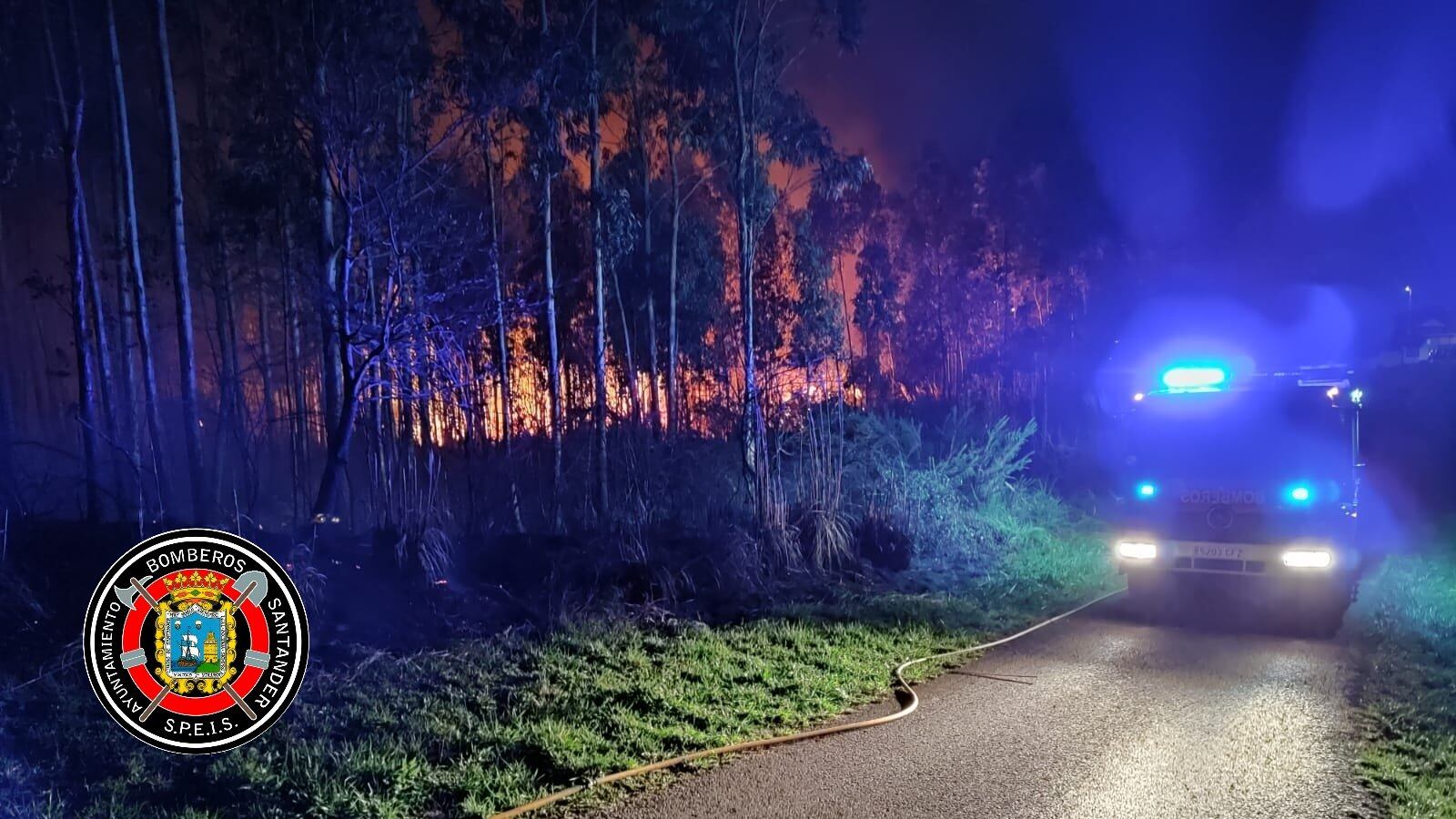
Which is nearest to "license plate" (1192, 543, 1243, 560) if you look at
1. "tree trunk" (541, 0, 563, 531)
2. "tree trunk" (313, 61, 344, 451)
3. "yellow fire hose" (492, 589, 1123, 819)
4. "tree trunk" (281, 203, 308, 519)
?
"yellow fire hose" (492, 589, 1123, 819)

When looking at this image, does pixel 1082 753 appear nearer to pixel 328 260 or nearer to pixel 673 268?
pixel 328 260

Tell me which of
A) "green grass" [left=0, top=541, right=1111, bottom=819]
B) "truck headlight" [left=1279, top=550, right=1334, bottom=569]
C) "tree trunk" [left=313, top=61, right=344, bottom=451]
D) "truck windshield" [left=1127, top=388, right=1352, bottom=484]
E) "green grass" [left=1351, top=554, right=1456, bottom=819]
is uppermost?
"tree trunk" [left=313, top=61, right=344, bottom=451]

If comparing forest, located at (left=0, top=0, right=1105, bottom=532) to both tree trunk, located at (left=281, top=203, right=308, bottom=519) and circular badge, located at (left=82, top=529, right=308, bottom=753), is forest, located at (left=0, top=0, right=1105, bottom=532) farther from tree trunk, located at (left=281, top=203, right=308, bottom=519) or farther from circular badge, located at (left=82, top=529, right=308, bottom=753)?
circular badge, located at (left=82, top=529, right=308, bottom=753)

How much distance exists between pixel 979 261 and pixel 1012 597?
19083 mm

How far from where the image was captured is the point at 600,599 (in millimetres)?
7902

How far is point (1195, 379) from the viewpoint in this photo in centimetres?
896

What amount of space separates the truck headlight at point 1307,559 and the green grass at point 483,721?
318 centimetres

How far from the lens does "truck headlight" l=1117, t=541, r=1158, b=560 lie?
851cm

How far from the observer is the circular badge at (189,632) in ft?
11.4

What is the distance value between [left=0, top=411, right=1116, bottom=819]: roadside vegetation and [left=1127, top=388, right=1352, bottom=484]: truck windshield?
209cm

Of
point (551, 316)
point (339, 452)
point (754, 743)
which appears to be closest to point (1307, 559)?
point (754, 743)

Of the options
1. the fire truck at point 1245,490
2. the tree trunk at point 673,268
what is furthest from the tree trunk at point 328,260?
the fire truck at point 1245,490

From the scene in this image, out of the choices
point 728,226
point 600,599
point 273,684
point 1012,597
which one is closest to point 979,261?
point 728,226

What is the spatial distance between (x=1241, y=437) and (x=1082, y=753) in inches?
204
